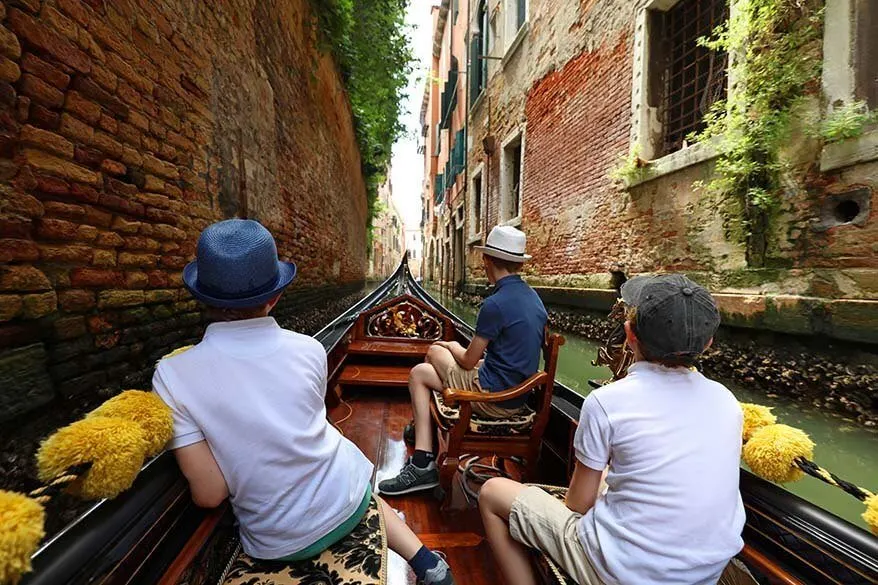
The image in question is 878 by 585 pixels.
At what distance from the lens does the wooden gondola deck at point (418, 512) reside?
4.33 feet

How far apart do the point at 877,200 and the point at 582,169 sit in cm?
366

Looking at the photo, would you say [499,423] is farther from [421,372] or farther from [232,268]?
[232,268]

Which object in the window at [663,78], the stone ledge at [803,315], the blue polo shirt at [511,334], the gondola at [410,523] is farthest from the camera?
the window at [663,78]

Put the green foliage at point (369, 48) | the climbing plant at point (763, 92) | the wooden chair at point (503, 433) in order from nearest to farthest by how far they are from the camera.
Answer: the wooden chair at point (503, 433) < the climbing plant at point (763, 92) < the green foliage at point (369, 48)

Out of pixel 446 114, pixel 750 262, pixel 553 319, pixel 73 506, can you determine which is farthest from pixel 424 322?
pixel 446 114

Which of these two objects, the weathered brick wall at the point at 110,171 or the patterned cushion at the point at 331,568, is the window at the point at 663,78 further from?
the patterned cushion at the point at 331,568

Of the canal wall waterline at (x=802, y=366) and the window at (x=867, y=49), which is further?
the window at (x=867, y=49)

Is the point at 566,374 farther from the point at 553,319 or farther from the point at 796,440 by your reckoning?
the point at 796,440

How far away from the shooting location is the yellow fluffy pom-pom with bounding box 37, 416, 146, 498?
0.60 meters

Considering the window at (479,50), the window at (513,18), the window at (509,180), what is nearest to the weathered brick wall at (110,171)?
the window at (509,180)

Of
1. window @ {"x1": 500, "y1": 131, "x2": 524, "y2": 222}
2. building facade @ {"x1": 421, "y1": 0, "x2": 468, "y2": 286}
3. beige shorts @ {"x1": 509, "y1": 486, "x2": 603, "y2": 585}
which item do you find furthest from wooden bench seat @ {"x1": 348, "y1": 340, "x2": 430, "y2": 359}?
building facade @ {"x1": 421, "y1": 0, "x2": 468, "y2": 286}

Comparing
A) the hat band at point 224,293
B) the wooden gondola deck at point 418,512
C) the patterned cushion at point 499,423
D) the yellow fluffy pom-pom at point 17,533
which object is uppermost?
the hat band at point 224,293

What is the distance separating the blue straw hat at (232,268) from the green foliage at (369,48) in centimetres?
615

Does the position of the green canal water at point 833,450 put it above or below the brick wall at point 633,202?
below
